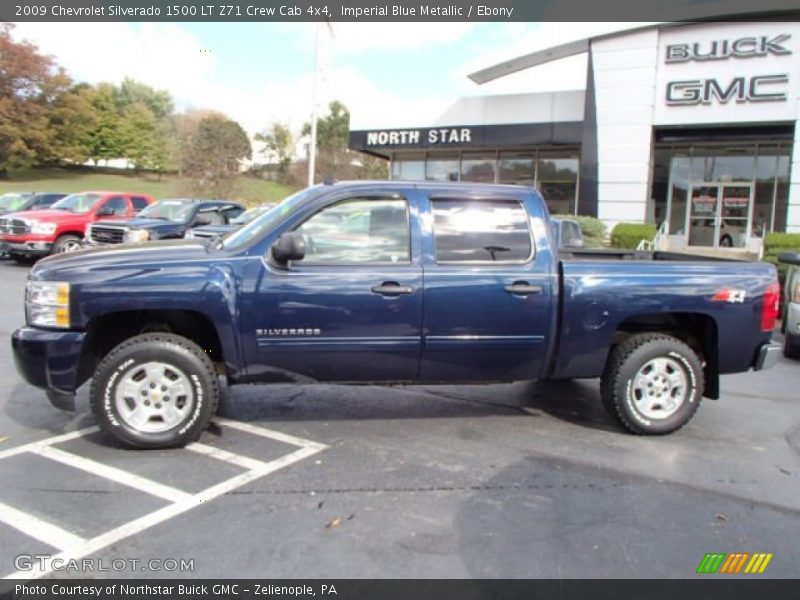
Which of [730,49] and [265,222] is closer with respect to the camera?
[265,222]

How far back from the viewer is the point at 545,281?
467cm

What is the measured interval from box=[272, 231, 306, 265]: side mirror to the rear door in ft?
2.96

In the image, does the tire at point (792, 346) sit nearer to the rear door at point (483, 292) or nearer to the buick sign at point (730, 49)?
the rear door at point (483, 292)

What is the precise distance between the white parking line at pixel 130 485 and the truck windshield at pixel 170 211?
34.5ft

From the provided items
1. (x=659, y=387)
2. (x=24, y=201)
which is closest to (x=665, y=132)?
(x=659, y=387)

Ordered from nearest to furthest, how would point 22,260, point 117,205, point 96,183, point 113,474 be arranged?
1. point 113,474
2. point 117,205
3. point 22,260
4. point 96,183

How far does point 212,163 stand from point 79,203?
80.2 ft

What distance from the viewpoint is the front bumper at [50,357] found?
424 cm

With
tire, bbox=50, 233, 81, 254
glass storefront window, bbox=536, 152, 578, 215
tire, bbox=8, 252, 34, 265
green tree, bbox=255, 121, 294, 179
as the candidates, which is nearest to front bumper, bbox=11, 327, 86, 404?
tire, bbox=50, 233, 81, 254

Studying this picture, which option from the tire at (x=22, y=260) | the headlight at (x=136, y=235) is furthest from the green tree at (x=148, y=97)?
the headlight at (x=136, y=235)

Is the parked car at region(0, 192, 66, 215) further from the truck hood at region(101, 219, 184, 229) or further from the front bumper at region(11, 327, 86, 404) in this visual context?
the front bumper at region(11, 327, 86, 404)

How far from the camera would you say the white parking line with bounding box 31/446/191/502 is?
376cm

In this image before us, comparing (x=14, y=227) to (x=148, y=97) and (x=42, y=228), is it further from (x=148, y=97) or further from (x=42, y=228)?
(x=148, y=97)

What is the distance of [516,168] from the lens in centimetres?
2498
